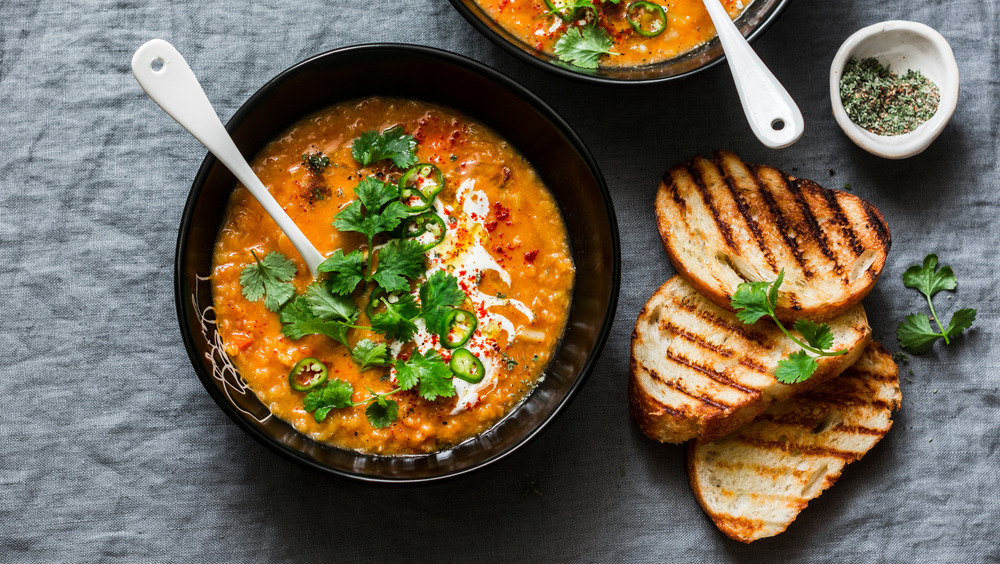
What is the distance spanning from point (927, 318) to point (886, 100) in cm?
101

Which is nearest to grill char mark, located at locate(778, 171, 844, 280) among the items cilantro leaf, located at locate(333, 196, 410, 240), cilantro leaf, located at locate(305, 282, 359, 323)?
cilantro leaf, located at locate(333, 196, 410, 240)

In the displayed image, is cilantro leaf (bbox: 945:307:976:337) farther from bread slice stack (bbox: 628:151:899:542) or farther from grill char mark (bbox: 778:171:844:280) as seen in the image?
grill char mark (bbox: 778:171:844:280)

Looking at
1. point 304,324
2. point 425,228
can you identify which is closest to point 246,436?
point 304,324

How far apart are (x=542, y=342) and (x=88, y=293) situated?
2.00m

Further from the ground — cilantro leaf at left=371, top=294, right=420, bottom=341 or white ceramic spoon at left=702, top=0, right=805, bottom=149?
white ceramic spoon at left=702, top=0, right=805, bottom=149

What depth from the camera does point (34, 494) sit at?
3354mm

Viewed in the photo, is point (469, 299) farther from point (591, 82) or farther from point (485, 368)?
point (591, 82)

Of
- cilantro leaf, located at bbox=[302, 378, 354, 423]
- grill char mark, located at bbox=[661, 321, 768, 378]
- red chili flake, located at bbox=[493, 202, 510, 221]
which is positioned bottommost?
grill char mark, located at bbox=[661, 321, 768, 378]

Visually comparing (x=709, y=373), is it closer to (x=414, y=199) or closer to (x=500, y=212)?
(x=500, y=212)

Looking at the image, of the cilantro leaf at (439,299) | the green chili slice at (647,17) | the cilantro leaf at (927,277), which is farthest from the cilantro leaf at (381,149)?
the cilantro leaf at (927,277)

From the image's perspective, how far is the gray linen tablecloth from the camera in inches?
132

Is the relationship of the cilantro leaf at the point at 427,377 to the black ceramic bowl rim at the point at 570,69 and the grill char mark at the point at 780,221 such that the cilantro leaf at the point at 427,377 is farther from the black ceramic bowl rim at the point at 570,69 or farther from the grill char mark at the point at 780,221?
the grill char mark at the point at 780,221

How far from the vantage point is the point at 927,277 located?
355 cm

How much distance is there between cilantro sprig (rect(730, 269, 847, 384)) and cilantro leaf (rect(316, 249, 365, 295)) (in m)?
1.55
